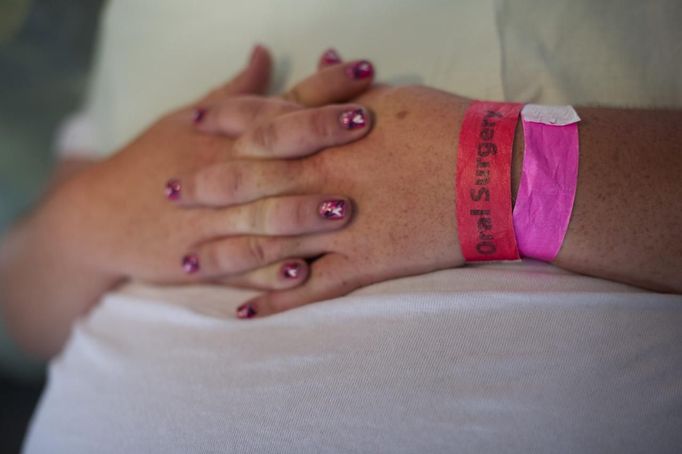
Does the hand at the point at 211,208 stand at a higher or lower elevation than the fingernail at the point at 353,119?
lower

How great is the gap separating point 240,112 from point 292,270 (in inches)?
11.6

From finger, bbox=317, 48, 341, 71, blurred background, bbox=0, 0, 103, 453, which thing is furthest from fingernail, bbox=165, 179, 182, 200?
blurred background, bbox=0, 0, 103, 453

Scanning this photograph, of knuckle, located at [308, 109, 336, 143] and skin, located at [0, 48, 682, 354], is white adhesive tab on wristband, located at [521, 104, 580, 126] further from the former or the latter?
knuckle, located at [308, 109, 336, 143]

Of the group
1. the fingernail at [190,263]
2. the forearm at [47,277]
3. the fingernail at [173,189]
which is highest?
the fingernail at [173,189]

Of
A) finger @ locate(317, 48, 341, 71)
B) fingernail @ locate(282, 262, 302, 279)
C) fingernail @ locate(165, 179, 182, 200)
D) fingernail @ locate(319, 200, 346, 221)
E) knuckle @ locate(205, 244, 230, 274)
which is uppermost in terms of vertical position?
finger @ locate(317, 48, 341, 71)

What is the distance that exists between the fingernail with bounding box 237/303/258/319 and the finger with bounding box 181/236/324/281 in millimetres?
66

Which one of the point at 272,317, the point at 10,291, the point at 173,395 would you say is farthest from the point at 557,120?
the point at 10,291

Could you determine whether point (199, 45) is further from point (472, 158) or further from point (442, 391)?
point (442, 391)

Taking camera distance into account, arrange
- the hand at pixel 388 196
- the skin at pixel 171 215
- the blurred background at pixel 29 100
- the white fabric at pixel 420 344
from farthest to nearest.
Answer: the blurred background at pixel 29 100, the skin at pixel 171 215, the hand at pixel 388 196, the white fabric at pixel 420 344

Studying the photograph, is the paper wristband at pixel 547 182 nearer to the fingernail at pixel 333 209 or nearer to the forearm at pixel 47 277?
the fingernail at pixel 333 209

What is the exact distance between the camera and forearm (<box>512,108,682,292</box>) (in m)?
0.70

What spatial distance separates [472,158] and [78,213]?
31.7 inches

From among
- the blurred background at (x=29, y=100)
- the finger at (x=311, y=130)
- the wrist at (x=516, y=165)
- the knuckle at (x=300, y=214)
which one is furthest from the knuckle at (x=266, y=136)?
the blurred background at (x=29, y=100)

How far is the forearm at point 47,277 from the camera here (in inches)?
45.4
